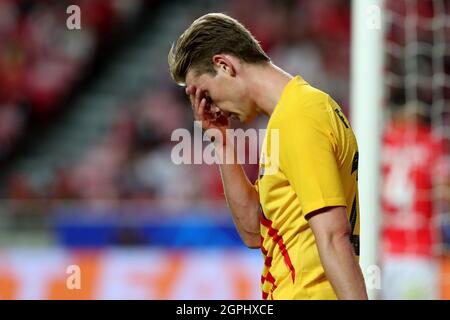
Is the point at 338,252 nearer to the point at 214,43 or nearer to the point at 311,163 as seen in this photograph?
the point at 311,163

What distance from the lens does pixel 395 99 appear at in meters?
8.75

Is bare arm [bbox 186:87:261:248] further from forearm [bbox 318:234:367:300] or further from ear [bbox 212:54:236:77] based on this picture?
forearm [bbox 318:234:367:300]

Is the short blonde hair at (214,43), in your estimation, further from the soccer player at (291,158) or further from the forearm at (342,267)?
the forearm at (342,267)

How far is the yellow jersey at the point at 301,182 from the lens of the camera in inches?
89.6

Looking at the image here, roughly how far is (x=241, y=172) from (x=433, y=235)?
11.3 ft

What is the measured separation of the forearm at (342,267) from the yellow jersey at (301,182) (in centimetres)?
10

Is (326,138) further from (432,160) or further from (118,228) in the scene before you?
(118,228)

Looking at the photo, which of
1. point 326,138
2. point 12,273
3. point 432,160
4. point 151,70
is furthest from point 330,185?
point 151,70

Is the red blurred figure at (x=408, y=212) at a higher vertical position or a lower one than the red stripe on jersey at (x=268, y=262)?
higher

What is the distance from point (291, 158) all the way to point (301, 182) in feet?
0.21

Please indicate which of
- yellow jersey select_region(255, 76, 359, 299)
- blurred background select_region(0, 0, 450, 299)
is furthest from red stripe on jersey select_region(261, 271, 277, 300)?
blurred background select_region(0, 0, 450, 299)

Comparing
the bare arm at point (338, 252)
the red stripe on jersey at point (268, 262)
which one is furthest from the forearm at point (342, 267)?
the red stripe on jersey at point (268, 262)
